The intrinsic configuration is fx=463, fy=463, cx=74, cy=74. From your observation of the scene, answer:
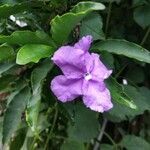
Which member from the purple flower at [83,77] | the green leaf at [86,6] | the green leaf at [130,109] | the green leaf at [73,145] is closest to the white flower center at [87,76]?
the purple flower at [83,77]

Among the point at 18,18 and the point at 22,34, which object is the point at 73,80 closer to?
the point at 22,34

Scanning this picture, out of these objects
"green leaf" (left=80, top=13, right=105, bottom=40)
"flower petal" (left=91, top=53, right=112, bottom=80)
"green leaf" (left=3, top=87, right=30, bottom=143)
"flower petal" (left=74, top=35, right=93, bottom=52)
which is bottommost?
"green leaf" (left=3, top=87, right=30, bottom=143)

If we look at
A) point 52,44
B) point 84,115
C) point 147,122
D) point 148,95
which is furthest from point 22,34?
point 147,122

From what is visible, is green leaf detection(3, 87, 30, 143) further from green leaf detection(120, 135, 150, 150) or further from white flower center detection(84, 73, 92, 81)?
green leaf detection(120, 135, 150, 150)

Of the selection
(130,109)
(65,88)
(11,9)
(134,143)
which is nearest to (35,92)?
(65,88)

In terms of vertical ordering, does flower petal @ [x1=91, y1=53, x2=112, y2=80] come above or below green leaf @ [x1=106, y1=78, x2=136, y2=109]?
above

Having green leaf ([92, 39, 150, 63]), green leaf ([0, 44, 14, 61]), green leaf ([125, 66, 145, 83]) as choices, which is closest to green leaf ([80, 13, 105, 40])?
green leaf ([92, 39, 150, 63])
